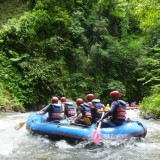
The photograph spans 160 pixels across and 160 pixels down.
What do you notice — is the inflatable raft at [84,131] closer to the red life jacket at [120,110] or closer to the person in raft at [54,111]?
the red life jacket at [120,110]

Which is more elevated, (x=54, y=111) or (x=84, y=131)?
(x=54, y=111)

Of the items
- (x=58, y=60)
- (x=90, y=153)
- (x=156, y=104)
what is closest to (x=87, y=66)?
(x=58, y=60)

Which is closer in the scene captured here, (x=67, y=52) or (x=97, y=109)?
(x=97, y=109)

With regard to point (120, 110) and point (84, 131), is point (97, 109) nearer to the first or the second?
point (120, 110)

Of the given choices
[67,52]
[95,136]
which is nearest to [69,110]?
[95,136]

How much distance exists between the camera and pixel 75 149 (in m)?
4.17

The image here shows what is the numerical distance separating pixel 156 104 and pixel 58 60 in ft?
21.8

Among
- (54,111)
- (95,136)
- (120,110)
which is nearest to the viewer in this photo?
(95,136)

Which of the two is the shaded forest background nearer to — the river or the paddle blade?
the river

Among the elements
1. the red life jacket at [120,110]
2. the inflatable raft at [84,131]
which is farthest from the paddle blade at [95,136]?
the red life jacket at [120,110]

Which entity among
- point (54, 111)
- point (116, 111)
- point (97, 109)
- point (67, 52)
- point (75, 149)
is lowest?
point (75, 149)

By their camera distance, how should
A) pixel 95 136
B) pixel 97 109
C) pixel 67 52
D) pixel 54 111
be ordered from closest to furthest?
1. pixel 95 136
2. pixel 97 109
3. pixel 54 111
4. pixel 67 52

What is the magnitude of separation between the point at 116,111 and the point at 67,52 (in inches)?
358

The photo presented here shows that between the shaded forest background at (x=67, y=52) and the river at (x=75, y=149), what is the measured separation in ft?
13.8
